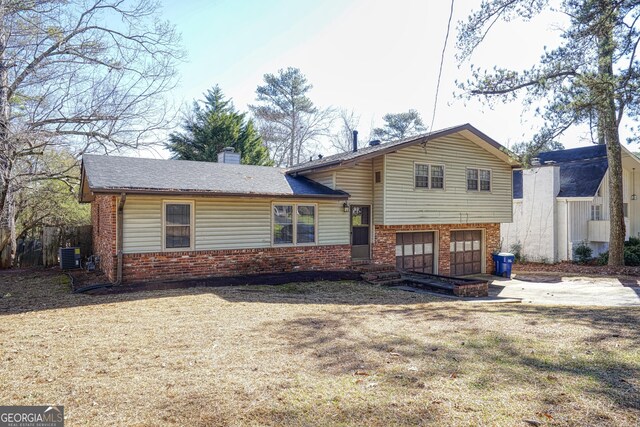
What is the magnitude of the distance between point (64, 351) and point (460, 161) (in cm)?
1401

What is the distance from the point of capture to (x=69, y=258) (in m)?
14.3

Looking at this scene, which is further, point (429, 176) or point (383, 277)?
point (429, 176)

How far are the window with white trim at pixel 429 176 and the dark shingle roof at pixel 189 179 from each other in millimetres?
3120

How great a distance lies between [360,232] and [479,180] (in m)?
5.63

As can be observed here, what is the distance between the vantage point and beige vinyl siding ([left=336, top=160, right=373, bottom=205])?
44.8 feet

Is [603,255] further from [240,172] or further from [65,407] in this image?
[65,407]

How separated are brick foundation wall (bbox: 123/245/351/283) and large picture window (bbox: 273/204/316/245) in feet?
0.93

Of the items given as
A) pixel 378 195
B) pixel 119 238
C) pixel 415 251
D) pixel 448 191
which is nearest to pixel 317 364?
pixel 119 238

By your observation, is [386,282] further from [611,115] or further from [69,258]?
[69,258]

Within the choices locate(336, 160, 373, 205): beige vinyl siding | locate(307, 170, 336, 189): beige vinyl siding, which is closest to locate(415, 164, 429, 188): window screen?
locate(336, 160, 373, 205): beige vinyl siding

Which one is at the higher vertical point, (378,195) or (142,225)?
(378,195)

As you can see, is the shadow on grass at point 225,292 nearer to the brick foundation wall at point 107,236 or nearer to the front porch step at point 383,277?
the front porch step at point 383,277

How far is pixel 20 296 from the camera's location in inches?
369

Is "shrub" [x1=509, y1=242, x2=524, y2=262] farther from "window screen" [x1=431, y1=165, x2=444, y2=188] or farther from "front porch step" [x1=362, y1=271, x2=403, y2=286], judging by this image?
"front porch step" [x1=362, y1=271, x2=403, y2=286]
